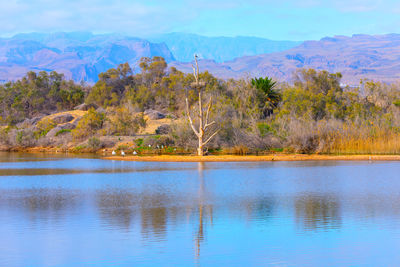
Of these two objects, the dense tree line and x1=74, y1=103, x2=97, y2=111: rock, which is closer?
the dense tree line

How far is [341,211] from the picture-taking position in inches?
576

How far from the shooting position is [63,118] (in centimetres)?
5734

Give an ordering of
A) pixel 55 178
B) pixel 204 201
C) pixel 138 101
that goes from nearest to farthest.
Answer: pixel 204 201 < pixel 55 178 < pixel 138 101

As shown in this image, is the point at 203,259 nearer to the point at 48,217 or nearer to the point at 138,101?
the point at 48,217

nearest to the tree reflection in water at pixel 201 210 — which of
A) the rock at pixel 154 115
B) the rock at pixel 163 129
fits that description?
the rock at pixel 163 129

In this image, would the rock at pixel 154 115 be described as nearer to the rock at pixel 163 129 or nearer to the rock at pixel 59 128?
the rock at pixel 59 128

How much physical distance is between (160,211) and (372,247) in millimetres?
6318

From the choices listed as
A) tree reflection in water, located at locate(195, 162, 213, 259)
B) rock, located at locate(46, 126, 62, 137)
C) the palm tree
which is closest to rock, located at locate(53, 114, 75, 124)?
rock, located at locate(46, 126, 62, 137)

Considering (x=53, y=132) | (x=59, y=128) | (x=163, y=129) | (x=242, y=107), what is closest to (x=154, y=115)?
(x=59, y=128)

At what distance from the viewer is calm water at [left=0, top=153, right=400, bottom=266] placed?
1016cm

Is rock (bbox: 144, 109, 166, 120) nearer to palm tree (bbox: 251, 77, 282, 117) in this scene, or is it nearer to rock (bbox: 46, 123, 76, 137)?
rock (bbox: 46, 123, 76, 137)

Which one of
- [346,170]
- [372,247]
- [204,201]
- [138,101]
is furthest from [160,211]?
[138,101]

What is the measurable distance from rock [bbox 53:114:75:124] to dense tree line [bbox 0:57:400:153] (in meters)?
3.49

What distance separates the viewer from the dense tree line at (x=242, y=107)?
119 ft
